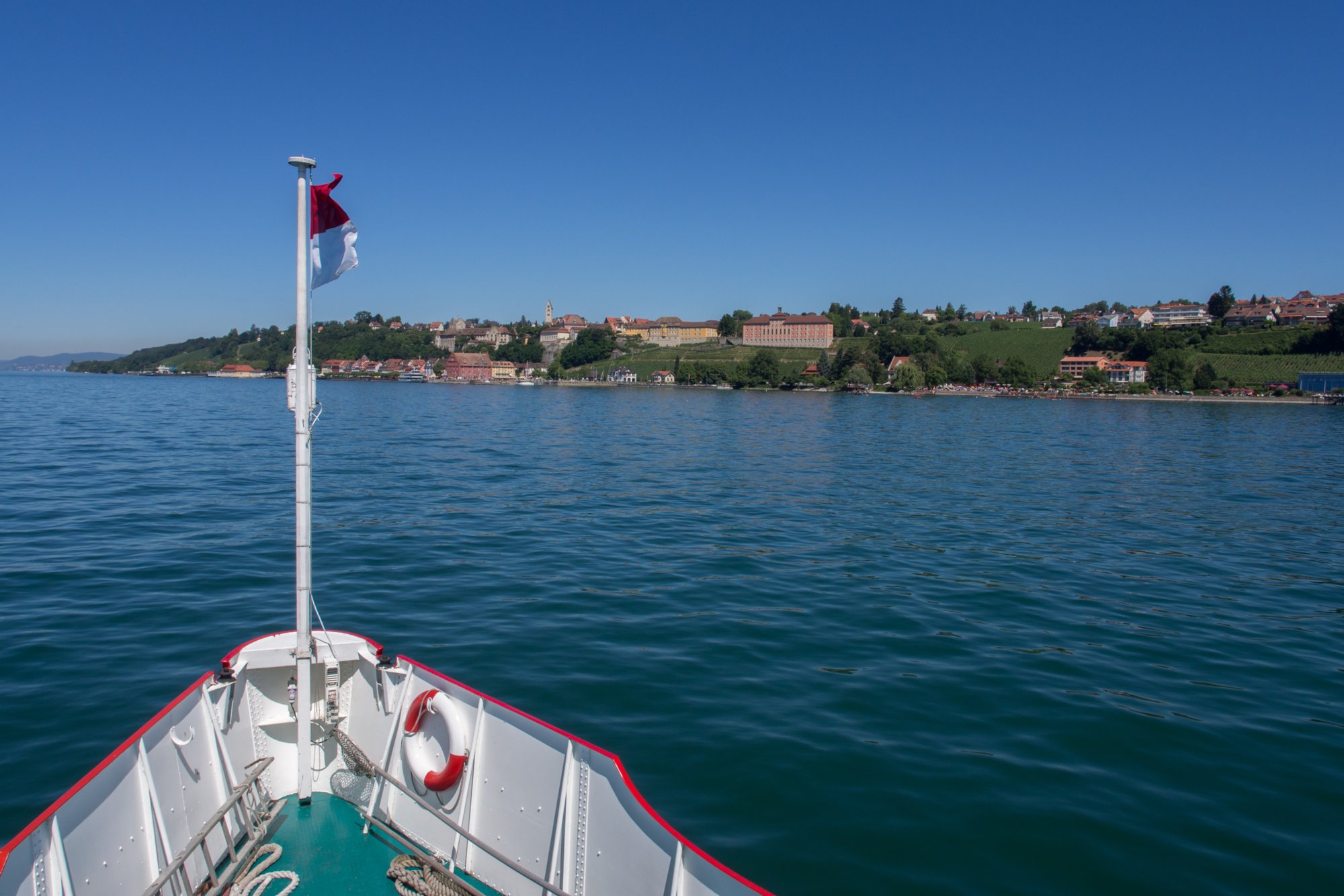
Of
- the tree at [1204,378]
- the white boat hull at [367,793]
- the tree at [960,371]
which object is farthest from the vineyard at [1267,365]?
the white boat hull at [367,793]

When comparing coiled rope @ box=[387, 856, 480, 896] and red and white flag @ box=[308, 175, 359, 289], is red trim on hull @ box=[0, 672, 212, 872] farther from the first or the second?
red and white flag @ box=[308, 175, 359, 289]

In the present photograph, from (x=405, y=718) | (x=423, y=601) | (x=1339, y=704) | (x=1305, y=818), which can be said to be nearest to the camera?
(x=405, y=718)

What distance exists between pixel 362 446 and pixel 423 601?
36.8m

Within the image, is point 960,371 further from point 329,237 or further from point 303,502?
point 303,502

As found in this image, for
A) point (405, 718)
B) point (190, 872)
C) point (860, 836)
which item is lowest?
point (860, 836)

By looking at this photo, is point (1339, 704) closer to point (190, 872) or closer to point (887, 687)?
point (887, 687)

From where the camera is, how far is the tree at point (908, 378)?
177 meters

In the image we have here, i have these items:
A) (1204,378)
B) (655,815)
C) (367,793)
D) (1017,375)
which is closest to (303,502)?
(367,793)

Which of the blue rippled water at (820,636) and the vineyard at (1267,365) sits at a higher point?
the vineyard at (1267,365)

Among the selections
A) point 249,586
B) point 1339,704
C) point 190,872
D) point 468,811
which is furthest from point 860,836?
point 249,586

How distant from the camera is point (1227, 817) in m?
9.52

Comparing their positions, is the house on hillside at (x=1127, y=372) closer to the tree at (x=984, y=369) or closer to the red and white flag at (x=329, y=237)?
the tree at (x=984, y=369)

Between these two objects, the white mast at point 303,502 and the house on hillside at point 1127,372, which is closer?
the white mast at point 303,502

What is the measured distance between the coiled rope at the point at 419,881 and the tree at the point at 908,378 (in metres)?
179
